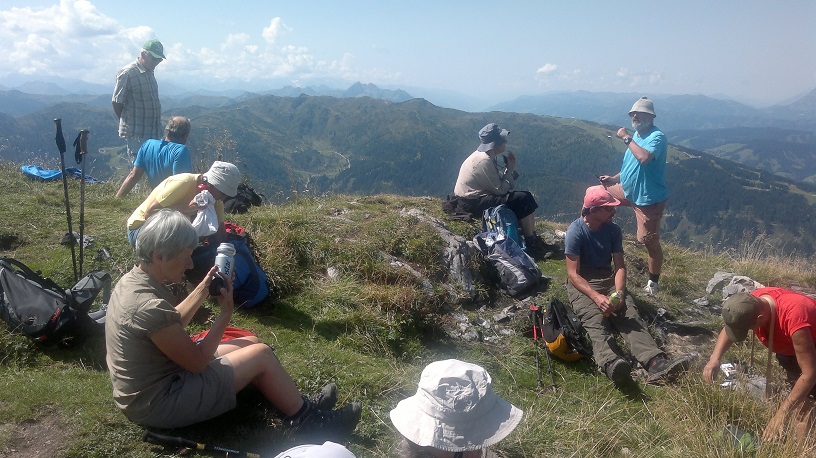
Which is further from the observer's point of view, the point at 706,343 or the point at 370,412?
the point at 706,343

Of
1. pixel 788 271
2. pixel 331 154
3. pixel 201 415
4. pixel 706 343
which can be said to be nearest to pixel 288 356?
pixel 201 415

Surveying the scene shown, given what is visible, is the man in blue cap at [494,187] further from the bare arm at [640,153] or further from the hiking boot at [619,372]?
the hiking boot at [619,372]

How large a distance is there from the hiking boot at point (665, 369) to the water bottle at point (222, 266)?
4.47 meters

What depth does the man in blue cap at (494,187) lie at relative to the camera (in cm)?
831

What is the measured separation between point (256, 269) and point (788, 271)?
980 cm

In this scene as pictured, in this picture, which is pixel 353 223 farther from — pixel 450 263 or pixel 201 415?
pixel 201 415

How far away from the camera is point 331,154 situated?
176250 millimetres

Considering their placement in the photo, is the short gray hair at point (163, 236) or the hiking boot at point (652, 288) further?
the hiking boot at point (652, 288)

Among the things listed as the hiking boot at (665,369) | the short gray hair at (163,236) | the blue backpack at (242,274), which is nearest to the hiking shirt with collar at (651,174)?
the hiking boot at (665,369)

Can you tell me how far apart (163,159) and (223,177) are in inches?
92.5

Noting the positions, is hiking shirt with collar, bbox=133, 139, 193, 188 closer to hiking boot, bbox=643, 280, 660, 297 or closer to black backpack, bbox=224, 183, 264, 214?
black backpack, bbox=224, 183, 264, 214

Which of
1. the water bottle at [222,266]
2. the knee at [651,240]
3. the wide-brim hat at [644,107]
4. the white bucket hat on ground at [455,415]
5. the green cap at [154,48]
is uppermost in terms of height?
the green cap at [154,48]

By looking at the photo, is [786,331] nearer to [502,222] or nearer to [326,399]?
[326,399]

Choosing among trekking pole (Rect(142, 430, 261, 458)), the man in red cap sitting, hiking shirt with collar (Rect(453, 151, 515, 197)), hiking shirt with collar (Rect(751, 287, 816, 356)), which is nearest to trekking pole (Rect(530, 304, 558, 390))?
the man in red cap sitting
